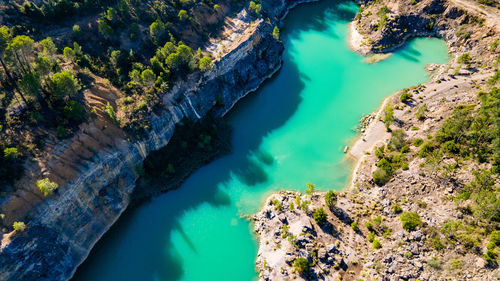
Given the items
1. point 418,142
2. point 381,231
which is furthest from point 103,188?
point 418,142

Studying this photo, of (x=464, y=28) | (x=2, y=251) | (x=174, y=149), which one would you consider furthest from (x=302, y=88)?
(x=2, y=251)

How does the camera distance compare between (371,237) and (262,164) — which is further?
(262,164)

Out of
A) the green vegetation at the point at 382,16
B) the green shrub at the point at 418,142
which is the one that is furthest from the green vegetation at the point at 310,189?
the green vegetation at the point at 382,16

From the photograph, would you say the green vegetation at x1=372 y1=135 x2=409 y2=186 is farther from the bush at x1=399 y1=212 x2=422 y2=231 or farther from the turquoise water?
the bush at x1=399 y1=212 x2=422 y2=231

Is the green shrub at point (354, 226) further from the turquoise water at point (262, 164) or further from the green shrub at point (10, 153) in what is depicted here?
the green shrub at point (10, 153)

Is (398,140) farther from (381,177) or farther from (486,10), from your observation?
(486,10)

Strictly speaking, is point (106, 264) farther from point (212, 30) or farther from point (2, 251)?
point (212, 30)
